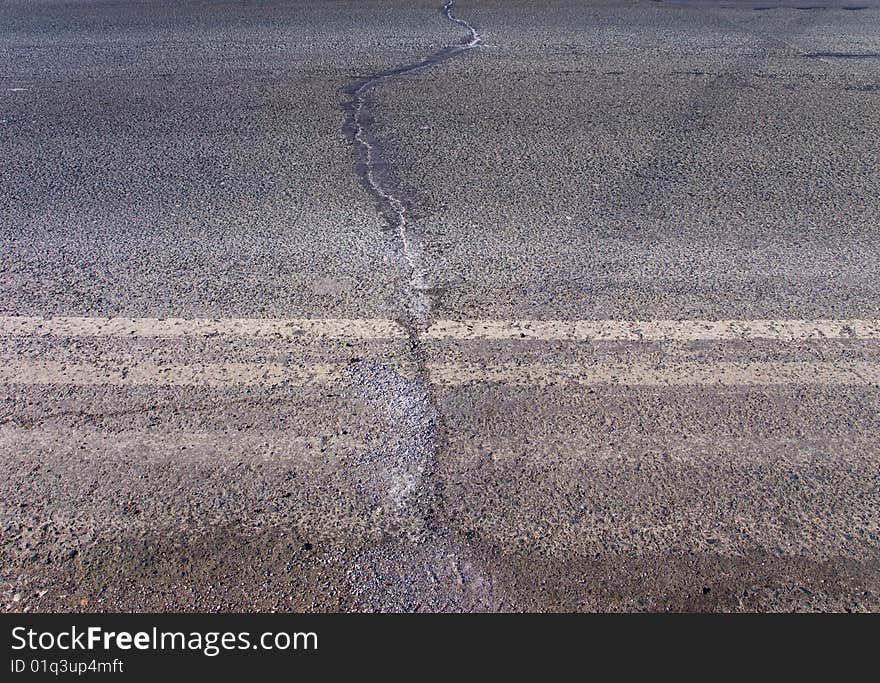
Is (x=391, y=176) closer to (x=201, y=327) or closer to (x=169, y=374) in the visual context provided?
(x=201, y=327)

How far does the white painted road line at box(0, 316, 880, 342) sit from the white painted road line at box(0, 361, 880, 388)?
0.72 ft

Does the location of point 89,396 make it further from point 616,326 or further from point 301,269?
point 616,326

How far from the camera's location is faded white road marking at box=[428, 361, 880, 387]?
344cm

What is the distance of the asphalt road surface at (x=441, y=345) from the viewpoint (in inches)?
105

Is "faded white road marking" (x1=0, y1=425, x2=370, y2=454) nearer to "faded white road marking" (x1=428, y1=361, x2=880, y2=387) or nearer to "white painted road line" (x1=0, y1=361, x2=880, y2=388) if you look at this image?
"white painted road line" (x1=0, y1=361, x2=880, y2=388)

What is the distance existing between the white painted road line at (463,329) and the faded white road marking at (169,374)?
0.24 meters

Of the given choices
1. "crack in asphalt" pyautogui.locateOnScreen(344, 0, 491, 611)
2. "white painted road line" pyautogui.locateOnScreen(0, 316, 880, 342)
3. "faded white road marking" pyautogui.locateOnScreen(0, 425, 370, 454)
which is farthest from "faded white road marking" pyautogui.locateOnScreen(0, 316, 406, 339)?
"faded white road marking" pyautogui.locateOnScreen(0, 425, 370, 454)

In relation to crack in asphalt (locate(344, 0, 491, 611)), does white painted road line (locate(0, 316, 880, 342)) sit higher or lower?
higher

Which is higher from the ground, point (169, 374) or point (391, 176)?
point (391, 176)

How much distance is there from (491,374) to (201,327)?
1.32 metres

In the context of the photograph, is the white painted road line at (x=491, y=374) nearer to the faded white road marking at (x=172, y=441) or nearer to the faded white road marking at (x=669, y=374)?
the faded white road marking at (x=669, y=374)

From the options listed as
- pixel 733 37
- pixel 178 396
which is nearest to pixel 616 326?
pixel 178 396

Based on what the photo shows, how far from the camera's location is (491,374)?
347 cm

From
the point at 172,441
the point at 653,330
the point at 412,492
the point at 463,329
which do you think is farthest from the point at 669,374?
the point at 172,441
